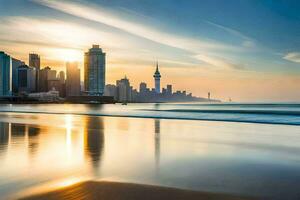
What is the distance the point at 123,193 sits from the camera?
8266 millimetres

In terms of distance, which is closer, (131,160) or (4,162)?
(4,162)

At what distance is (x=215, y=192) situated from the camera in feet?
27.7

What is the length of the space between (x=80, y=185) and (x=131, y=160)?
472cm

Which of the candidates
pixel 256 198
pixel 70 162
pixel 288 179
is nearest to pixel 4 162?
pixel 70 162

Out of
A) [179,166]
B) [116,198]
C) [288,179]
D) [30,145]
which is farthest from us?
[30,145]

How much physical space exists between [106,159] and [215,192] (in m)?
6.48

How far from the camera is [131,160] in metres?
13.6

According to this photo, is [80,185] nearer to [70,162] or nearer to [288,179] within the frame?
[70,162]

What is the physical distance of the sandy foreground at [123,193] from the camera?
788cm

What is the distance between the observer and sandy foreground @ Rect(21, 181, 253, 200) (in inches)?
310

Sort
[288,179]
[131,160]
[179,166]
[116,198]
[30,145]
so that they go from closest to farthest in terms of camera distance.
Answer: [116,198], [288,179], [179,166], [131,160], [30,145]

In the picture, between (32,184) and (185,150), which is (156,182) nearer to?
(32,184)

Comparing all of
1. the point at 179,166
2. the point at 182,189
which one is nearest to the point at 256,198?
the point at 182,189

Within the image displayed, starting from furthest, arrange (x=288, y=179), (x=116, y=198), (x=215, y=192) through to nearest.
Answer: (x=288, y=179)
(x=215, y=192)
(x=116, y=198)
